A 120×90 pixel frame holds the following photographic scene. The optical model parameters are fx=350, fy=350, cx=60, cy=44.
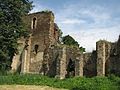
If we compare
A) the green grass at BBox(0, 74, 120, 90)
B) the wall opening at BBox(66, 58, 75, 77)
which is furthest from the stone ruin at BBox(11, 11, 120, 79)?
the green grass at BBox(0, 74, 120, 90)

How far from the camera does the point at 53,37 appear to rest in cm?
3694

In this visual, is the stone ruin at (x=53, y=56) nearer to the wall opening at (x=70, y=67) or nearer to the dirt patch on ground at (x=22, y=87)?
the wall opening at (x=70, y=67)

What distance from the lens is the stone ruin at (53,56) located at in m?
32.6

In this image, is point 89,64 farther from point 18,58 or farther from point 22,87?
point 22,87

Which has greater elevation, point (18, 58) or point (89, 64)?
point (18, 58)

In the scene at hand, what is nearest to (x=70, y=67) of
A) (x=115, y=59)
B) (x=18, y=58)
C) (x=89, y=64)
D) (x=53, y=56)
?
(x=89, y=64)

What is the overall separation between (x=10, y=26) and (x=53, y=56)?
5.72 metres

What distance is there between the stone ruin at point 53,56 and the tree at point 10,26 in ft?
9.77

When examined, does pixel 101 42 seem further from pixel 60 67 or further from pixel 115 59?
pixel 60 67

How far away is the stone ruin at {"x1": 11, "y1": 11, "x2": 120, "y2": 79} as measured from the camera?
3259 centimetres

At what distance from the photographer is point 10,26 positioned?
1256 inches

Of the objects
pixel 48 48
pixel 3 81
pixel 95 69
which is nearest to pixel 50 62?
pixel 48 48

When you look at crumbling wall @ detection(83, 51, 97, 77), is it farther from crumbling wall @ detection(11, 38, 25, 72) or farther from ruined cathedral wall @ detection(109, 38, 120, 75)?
crumbling wall @ detection(11, 38, 25, 72)

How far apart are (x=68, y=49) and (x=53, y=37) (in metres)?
3.40
